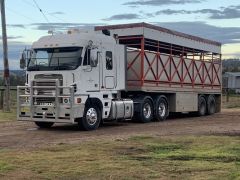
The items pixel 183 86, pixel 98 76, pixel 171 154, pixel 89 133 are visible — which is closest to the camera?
pixel 171 154

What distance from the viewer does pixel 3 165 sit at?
9914 mm

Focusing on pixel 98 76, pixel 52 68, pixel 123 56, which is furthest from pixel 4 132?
pixel 123 56

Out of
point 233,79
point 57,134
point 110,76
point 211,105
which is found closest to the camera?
point 57,134

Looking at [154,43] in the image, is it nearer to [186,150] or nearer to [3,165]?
[186,150]

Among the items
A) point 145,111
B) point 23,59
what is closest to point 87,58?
point 23,59

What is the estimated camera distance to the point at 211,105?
2844cm

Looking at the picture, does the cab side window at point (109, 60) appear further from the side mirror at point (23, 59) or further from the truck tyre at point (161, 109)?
the truck tyre at point (161, 109)

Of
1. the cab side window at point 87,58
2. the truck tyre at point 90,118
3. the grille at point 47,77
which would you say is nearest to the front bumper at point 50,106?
the grille at point 47,77

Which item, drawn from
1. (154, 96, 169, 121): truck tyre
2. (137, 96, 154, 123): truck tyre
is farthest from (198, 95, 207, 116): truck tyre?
(137, 96, 154, 123): truck tyre

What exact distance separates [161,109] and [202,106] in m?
4.91

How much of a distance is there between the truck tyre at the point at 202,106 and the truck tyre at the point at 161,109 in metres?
3.83

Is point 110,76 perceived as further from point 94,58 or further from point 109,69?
point 94,58

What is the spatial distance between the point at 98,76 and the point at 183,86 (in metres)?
7.65

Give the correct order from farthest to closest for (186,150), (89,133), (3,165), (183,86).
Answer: (183,86) → (89,133) → (186,150) → (3,165)
